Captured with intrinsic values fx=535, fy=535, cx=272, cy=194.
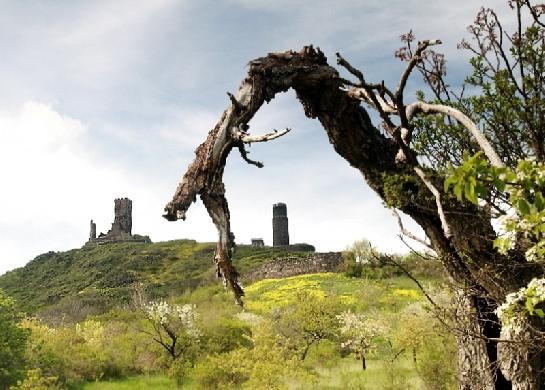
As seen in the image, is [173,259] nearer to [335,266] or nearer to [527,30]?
[335,266]

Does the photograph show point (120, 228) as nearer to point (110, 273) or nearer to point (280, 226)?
point (110, 273)

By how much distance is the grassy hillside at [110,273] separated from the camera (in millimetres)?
70562

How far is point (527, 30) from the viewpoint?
8180mm

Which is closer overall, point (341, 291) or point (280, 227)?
point (341, 291)

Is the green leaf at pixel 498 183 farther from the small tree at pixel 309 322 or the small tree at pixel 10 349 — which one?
the small tree at pixel 10 349

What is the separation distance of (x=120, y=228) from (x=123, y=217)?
8.74 ft

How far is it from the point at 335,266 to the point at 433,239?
55700 mm

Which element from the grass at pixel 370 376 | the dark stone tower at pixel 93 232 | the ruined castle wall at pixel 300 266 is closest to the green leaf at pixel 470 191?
the grass at pixel 370 376

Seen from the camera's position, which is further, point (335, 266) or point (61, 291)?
point (61, 291)

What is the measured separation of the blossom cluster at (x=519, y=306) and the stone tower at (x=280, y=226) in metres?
103

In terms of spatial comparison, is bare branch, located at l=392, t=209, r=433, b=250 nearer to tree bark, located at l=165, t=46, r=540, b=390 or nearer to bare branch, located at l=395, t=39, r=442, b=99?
tree bark, located at l=165, t=46, r=540, b=390

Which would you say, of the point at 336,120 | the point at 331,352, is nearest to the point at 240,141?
the point at 336,120

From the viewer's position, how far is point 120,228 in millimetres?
125062

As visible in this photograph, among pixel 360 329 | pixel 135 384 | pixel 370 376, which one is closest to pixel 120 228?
pixel 135 384
